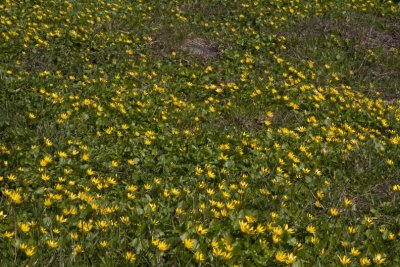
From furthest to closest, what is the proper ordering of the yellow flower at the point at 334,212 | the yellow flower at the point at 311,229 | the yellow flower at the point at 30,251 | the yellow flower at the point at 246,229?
the yellow flower at the point at 334,212 → the yellow flower at the point at 311,229 → the yellow flower at the point at 246,229 → the yellow flower at the point at 30,251

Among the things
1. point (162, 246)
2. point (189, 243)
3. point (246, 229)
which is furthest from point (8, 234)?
point (246, 229)

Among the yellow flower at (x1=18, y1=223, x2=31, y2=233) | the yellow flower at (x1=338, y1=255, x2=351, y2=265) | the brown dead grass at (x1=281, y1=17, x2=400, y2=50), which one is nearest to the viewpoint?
the yellow flower at (x1=18, y1=223, x2=31, y2=233)

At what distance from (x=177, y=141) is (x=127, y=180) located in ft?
3.11

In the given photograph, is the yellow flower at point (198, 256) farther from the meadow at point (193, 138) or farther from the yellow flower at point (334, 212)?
the yellow flower at point (334, 212)

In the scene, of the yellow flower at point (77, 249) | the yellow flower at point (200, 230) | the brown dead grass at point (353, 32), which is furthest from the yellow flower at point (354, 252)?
the brown dead grass at point (353, 32)

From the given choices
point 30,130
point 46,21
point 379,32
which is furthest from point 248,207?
point 379,32

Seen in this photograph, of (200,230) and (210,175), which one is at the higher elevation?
(200,230)

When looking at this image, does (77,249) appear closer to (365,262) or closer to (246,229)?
(246,229)

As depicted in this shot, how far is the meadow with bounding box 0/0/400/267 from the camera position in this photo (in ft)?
10.2

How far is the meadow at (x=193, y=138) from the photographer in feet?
10.2

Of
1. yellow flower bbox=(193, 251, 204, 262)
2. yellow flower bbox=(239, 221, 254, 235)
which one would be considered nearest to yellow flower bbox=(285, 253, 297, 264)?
yellow flower bbox=(239, 221, 254, 235)

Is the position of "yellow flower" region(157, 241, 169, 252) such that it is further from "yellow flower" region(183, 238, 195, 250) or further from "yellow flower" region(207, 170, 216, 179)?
"yellow flower" region(207, 170, 216, 179)

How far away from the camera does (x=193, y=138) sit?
484 centimetres

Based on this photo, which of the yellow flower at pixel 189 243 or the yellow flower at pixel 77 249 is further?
the yellow flower at pixel 189 243
